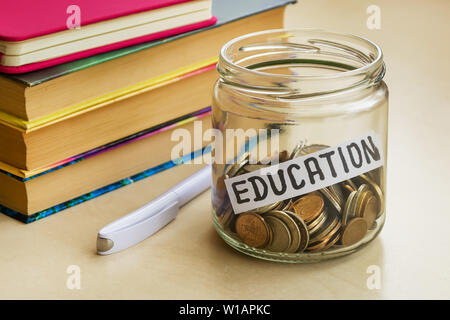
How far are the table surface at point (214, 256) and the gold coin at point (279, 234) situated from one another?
1.1 inches

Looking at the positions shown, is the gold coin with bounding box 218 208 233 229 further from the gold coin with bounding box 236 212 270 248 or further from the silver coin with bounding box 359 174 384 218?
the silver coin with bounding box 359 174 384 218

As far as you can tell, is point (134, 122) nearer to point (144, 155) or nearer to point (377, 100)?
point (144, 155)

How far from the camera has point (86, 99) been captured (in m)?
Answer: 0.76

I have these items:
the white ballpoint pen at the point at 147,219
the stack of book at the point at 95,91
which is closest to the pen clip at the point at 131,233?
the white ballpoint pen at the point at 147,219

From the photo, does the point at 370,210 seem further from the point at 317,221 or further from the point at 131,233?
the point at 131,233

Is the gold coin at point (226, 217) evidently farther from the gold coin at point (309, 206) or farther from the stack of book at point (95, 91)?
the stack of book at point (95, 91)

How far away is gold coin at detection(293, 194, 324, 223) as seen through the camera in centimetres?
63

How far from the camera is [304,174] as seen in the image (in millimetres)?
634

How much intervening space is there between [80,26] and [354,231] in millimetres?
343

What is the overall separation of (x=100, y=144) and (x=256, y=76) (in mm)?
240

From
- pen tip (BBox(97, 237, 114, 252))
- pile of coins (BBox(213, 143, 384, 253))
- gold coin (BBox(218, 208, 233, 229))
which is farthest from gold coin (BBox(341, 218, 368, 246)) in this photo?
pen tip (BBox(97, 237, 114, 252))

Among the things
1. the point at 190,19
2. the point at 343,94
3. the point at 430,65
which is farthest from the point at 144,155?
the point at 430,65

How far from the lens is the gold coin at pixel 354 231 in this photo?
25.3 inches

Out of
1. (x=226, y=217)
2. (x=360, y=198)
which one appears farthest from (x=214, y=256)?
(x=360, y=198)
